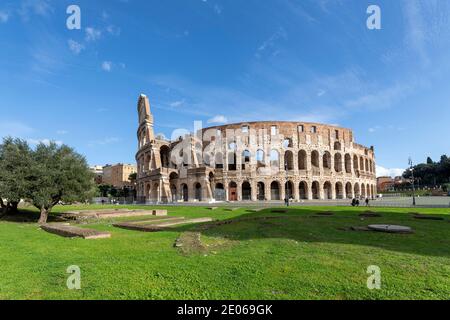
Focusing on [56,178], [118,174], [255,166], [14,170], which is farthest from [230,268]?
[118,174]

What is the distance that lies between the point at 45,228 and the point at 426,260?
16171 mm

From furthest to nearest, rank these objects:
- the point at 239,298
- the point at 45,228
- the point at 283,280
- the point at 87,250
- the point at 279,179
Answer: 1. the point at 279,179
2. the point at 45,228
3. the point at 87,250
4. the point at 283,280
5. the point at 239,298

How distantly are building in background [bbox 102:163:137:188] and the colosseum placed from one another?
7187 centimetres

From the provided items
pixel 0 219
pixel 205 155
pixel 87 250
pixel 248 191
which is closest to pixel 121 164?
pixel 205 155

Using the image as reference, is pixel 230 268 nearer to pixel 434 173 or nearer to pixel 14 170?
pixel 14 170

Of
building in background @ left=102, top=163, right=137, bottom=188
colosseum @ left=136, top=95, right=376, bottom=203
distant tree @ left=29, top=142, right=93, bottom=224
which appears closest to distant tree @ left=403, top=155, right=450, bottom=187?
colosseum @ left=136, top=95, right=376, bottom=203

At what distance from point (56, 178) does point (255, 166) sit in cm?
4343

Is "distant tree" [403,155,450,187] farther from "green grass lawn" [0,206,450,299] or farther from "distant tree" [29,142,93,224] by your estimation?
"distant tree" [29,142,93,224]

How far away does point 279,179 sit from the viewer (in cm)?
5747

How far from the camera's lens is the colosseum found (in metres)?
57.8

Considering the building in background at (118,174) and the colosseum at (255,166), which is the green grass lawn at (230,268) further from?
the building in background at (118,174)

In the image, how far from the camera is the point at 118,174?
135125 millimetres

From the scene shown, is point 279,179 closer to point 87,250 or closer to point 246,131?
point 246,131

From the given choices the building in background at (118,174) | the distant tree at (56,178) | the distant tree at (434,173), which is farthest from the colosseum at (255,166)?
the building in background at (118,174)
